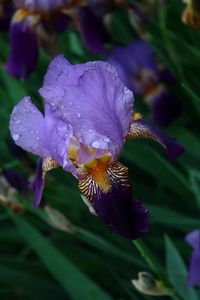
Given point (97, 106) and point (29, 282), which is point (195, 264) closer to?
point (97, 106)

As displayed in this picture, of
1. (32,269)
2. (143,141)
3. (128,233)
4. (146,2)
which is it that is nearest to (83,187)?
(128,233)

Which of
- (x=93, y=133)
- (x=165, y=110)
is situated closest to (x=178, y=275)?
(x=93, y=133)

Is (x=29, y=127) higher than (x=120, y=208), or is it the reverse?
(x=29, y=127)

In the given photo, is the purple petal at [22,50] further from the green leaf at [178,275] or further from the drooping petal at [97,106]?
the drooping petal at [97,106]

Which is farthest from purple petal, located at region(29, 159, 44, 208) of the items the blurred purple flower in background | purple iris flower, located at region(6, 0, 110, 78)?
the blurred purple flower in background

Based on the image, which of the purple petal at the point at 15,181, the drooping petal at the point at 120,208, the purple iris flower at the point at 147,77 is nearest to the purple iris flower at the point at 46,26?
the purple iris flower at the point at 147,77

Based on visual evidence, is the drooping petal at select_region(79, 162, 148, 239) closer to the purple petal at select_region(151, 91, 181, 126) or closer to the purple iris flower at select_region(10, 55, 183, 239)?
the purple iris flower at select_region(10, 55, 183, 239)

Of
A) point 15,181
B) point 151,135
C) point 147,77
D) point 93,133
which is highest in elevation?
point 93,133
